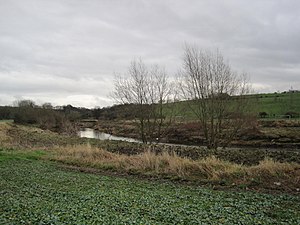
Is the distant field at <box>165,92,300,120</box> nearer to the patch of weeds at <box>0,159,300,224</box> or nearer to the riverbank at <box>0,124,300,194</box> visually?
the riverbank at <box>0,124,300,194</box>

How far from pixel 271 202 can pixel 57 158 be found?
16758mm

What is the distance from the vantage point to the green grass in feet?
26.1

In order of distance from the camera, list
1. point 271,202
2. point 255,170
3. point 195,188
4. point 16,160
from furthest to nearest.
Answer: point 16,160 → point 255,170 → point 195,188 → point 271,202

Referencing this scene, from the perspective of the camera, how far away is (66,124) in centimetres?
6588

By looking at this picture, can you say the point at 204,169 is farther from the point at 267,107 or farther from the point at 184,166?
the point at 267,107

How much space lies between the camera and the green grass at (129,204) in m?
7.97

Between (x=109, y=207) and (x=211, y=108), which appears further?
(x=211, y=108)

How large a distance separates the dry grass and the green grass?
2061mm

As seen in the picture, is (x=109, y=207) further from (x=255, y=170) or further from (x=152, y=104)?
(x=152, y=104)

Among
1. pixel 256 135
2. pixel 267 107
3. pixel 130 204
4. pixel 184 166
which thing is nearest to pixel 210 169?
pixel 184 166

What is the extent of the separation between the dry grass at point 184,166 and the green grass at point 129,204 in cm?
206

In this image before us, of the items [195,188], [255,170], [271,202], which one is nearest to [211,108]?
[255,170]

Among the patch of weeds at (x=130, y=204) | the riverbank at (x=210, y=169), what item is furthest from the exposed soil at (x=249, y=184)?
the patch of weeds at (x=130, y=204)

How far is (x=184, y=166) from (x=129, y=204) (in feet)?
21.4
